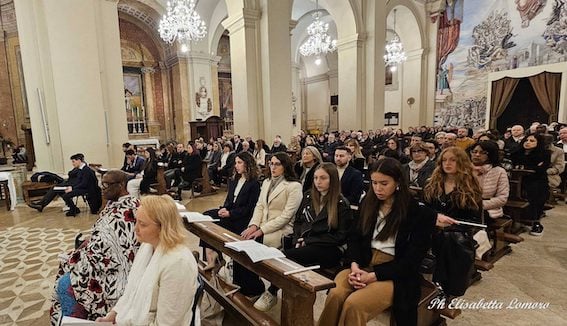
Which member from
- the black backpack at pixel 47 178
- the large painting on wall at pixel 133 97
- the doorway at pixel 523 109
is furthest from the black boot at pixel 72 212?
the doorway at pixel 523 109

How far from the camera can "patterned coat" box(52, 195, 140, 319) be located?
1.94 metres

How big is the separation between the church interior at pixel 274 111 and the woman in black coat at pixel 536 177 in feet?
0.10

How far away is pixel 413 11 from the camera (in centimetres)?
1552

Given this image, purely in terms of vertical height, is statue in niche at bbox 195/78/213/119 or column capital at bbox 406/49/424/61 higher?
column capital at bbox 406/49/424/61

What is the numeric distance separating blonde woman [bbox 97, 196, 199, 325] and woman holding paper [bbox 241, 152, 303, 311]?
131cm

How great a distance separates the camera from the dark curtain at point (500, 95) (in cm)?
1311

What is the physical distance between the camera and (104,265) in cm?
195

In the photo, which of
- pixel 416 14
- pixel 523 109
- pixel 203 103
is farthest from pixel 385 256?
pixel 416 14

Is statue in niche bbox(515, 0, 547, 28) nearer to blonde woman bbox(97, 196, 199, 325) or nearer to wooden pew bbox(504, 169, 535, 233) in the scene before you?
wooden pew bbox(504, 169, 535, 233)

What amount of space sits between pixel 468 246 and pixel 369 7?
1198 cm

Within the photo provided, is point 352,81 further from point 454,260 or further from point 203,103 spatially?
point 454,260

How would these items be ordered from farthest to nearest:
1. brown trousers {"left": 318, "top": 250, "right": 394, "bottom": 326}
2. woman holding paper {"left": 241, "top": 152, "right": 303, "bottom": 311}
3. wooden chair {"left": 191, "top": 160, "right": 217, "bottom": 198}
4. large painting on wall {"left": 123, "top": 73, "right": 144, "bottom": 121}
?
large painting on wall {"left": 123, "top": 73, "right": 144, "bottom": 121} → wooden chair {"left": 191, "top": 160, "right": 217, "bottom": 198} → woman holding paper {"left": 241, "top": 152, "right": 303, "bottom": 311} → brown trousers {"left": 318, "top": 250, "right": 394, "bottom": 326}

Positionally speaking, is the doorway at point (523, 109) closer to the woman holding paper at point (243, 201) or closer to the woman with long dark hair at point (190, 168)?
the woman with long dark hair at point (190, 168)

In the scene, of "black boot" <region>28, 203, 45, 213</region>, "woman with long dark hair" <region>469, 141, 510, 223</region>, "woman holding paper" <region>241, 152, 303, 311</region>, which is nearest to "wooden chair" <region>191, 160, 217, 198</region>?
"black boot" <region>28, 203, 45, 213</region>
